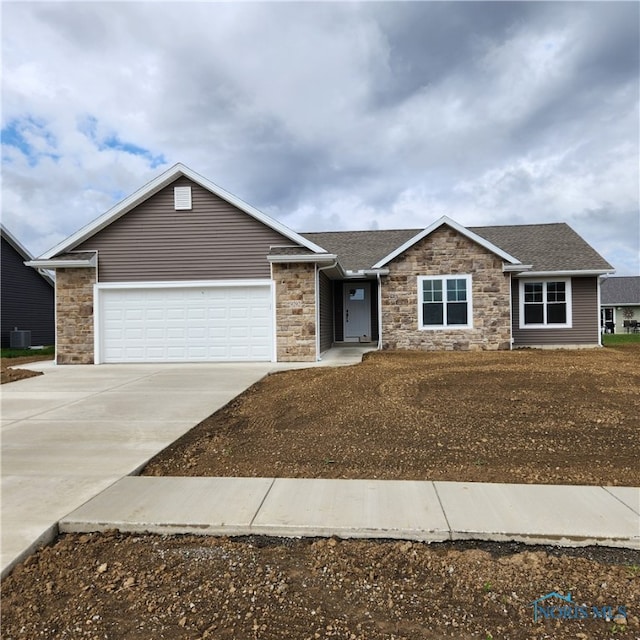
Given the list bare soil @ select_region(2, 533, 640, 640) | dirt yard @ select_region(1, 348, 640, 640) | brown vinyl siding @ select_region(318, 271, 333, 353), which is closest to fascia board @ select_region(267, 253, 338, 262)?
brown vinyl siding @ select_region(318, 271, 333, 353)

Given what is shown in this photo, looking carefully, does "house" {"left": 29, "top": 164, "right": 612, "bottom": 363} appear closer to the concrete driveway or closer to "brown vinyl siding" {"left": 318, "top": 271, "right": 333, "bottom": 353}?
"brown vinyl siding" {"left": 318, "top": 271, "right": 333, "bottom": 353}

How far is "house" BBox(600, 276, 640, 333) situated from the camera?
40.3 metres

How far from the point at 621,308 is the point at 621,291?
2254mm

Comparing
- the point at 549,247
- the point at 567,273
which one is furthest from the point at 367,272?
the point at 549,247

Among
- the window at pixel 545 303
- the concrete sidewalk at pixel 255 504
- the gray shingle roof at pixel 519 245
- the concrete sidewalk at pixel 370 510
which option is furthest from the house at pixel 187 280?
the concrete sidewalk at pixel 370 510

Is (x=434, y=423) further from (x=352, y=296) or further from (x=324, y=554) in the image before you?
(x=352, y=296)

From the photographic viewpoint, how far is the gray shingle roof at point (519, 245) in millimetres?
16500

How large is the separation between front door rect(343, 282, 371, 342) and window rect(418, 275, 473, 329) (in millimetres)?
3763

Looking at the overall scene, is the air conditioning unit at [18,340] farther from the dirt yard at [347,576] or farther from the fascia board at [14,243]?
the dirt yard at [347,576]

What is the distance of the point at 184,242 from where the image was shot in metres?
13.5

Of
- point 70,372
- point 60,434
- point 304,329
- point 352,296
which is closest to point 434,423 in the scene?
point 60,434

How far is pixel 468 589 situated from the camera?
111 inches

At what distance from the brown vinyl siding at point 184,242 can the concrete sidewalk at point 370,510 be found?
9437mm

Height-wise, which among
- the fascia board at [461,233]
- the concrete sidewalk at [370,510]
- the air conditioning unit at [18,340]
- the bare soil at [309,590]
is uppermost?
the fascia board at [461,233]
